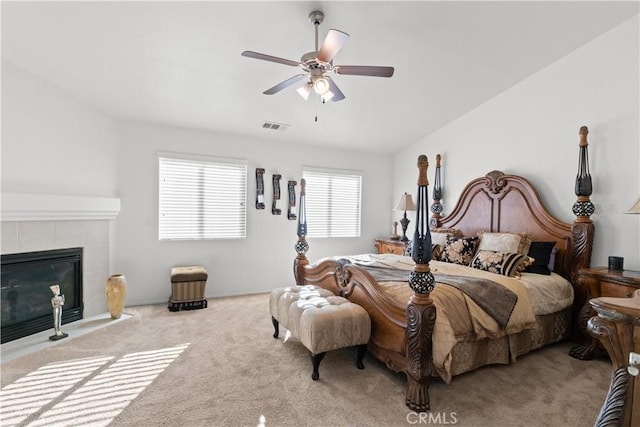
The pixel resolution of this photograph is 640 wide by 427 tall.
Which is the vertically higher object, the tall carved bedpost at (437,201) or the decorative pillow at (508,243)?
the tall carved bedpost at (437,201)

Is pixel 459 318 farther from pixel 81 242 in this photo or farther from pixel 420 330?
pixel 81 242

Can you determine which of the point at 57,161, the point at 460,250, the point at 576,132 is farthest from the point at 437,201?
the point at 57,161

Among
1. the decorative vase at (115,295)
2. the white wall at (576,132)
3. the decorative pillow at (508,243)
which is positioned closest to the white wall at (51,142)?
the decorative vase at (115,295)

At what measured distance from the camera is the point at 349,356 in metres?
2.88

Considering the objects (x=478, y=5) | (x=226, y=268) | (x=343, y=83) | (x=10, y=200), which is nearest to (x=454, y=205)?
(x=343, y=83)

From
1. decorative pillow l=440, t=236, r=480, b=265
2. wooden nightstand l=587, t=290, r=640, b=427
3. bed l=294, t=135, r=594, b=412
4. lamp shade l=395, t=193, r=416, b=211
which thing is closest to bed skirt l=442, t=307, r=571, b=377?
bed l=294, t=135, r=594, b=412

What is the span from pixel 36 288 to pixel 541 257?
532 centimetres

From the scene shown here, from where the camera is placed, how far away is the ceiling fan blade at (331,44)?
2012 mm

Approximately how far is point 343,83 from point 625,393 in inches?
Result: 135

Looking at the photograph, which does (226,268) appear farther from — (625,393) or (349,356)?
(625,393)

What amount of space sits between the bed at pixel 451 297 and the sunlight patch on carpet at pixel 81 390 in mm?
1782

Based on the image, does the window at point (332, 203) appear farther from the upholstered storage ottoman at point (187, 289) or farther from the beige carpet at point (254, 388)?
the beige carpet at point (254, 388)

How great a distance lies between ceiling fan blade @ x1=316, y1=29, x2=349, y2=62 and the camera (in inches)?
79.2

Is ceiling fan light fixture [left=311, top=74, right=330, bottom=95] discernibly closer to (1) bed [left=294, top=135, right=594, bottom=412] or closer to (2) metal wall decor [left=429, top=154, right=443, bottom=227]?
(1) bed [left=294, top=135, right=594, bottom=412]
